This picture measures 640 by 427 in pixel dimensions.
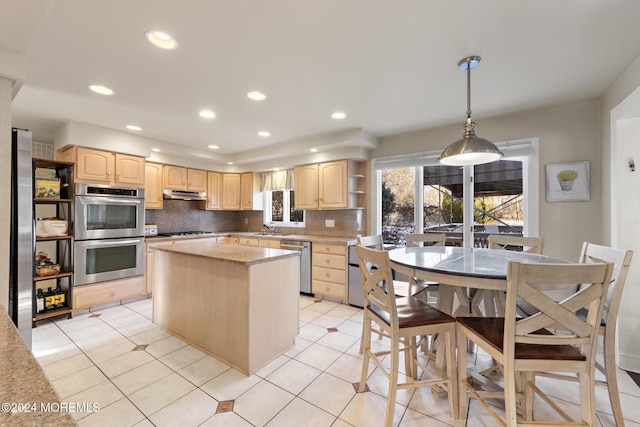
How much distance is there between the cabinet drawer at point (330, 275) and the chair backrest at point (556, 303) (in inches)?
97.8

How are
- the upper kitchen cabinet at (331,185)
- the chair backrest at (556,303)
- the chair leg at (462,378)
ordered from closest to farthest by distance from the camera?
1. the chair backrest at (556,303)
2. the chair leg at (462,378)
3. the upper kitchen cabinet at (331,185)

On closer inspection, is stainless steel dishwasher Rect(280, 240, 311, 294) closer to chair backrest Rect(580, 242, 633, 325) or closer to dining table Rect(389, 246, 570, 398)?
dining table Rect(389, 246, 570, 398)

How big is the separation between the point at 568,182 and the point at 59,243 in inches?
230

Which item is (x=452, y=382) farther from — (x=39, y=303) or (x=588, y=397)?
(x=39, y=303)

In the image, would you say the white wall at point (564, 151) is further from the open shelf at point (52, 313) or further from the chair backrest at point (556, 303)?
the open shelf at point (52, 313)

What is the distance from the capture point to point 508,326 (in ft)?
4.12

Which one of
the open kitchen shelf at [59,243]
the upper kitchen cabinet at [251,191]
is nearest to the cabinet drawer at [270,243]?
the upper kitchen cabinet at [251,191]

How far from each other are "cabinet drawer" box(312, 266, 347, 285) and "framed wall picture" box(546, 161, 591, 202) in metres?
2.45

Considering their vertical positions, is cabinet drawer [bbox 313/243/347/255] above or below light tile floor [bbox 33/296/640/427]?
above

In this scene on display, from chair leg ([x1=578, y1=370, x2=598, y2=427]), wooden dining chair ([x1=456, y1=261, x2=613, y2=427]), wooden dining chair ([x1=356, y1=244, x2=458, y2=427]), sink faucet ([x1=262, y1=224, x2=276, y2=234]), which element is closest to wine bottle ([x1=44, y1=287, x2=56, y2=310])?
sink faucet ([x1=262, y1=224, x2=276, y2=234])

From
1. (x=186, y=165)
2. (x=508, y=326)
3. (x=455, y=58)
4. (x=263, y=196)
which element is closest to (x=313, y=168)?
(x=263, y=196)

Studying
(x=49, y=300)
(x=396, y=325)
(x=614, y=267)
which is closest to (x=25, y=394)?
(x=396, y=325)

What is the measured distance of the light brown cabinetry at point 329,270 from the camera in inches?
145

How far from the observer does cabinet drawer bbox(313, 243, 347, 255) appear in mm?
3676
